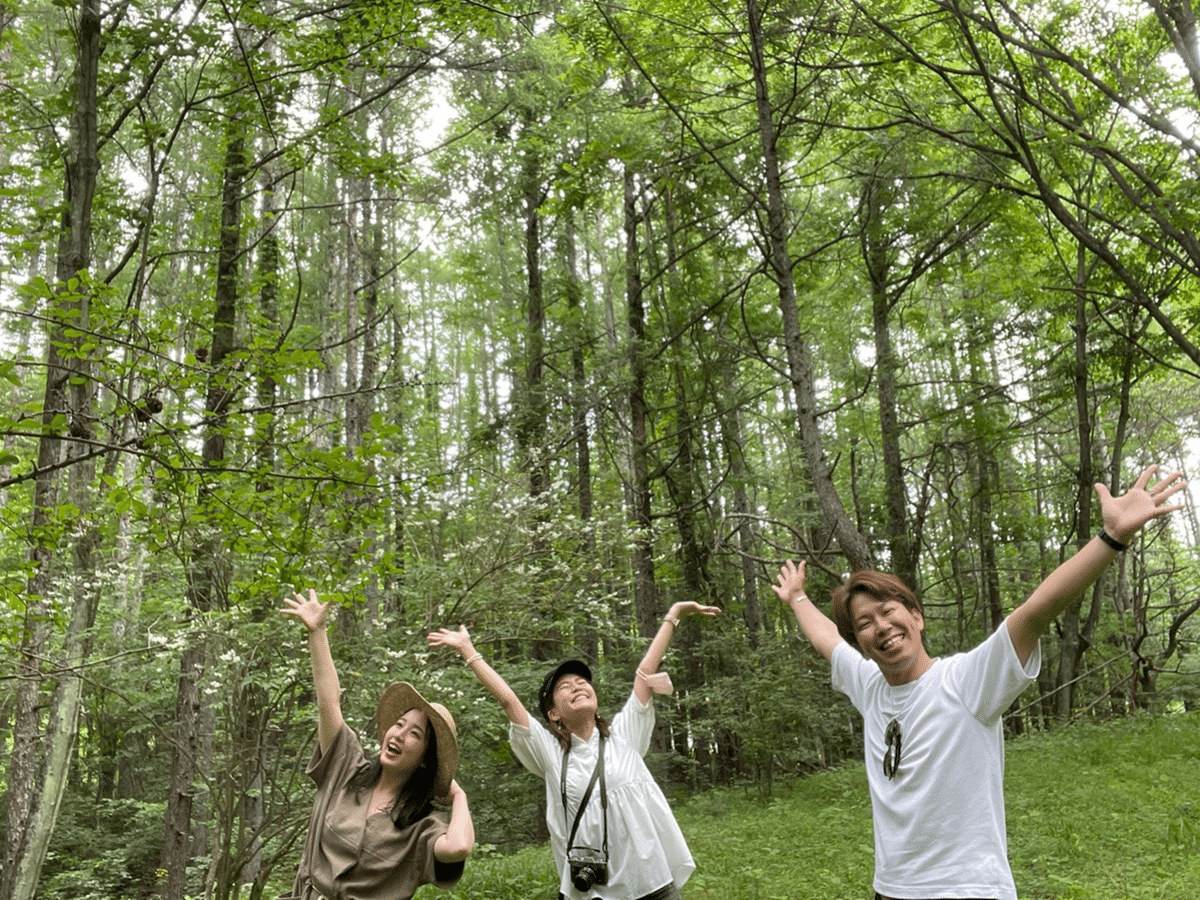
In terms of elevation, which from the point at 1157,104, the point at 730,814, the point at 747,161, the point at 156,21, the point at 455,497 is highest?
the point at 747,161

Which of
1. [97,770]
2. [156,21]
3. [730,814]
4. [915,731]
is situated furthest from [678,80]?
[97,770]

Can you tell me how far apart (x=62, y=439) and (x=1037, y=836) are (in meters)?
7.69

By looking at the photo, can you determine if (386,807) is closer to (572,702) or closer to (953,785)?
(572,702)

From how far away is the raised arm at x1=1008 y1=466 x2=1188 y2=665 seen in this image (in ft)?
6.89

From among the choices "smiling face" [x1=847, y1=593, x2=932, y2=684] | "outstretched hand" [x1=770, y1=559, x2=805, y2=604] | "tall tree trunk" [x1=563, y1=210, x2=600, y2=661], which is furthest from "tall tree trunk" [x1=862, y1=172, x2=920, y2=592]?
"smiling face" [x1=847, y1=593, x2=932, y2=684]

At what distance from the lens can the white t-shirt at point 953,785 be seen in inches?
92.7

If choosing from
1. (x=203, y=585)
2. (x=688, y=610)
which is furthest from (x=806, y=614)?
(x=203, y=585)

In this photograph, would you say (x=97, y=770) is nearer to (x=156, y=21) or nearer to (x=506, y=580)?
(x=506, y=580)

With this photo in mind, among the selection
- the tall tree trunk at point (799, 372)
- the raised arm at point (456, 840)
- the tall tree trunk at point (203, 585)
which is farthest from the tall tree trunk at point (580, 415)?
the raised arm at point (456, 840)

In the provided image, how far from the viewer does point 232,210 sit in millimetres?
8266

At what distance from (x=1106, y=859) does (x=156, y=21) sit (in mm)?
8830

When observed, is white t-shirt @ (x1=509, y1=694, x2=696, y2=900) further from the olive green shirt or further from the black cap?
the olive green shirt

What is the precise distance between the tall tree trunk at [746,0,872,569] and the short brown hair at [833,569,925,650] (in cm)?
301

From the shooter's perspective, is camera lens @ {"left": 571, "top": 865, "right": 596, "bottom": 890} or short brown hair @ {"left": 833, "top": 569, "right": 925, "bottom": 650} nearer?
short brown hair @ {"left": 833, "top": 569, "right": 925, "bottom": 650}
